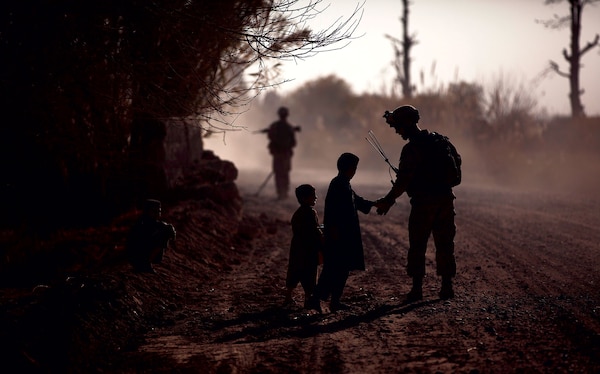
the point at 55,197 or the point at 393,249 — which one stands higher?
the point at 55,197

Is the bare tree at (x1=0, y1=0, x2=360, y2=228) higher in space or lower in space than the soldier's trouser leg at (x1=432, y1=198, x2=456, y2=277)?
higher

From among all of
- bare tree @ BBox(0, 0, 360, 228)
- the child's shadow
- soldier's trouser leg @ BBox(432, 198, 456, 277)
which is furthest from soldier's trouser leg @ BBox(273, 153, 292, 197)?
the child's shadow

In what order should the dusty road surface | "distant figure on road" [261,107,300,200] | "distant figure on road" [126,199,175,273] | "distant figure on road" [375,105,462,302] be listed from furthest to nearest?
"distant figure on road" [261,107,300,200], "distant figure on road" [126,199,175,273], "distant figure on road" [375,105,462,302], the dusty road surface

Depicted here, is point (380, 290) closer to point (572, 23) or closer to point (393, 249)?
point (393, 249)

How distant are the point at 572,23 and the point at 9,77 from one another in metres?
23.7

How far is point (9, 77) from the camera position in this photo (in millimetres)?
7367

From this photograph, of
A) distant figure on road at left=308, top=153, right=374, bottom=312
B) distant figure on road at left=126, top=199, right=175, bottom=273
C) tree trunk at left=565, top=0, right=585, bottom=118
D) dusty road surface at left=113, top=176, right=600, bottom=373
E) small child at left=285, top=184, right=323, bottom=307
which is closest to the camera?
dusty road surface at left=113, top=176, right=600, bottom=373

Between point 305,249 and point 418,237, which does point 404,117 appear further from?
point 305,249

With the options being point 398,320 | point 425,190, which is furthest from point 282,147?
point 398,320

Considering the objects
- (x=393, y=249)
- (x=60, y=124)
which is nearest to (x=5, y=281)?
(x=60, y=124)

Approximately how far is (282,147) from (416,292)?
434 inches

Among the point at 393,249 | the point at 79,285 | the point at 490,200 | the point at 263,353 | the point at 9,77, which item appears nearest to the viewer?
the point at 263,353

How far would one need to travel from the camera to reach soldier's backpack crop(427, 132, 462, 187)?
22.6 feet

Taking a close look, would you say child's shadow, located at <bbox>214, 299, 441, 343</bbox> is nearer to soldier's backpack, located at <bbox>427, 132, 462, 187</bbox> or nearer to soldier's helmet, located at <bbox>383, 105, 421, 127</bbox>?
soldier's backpack, located at <bbox>427, 132, 462, 187</bbox>
